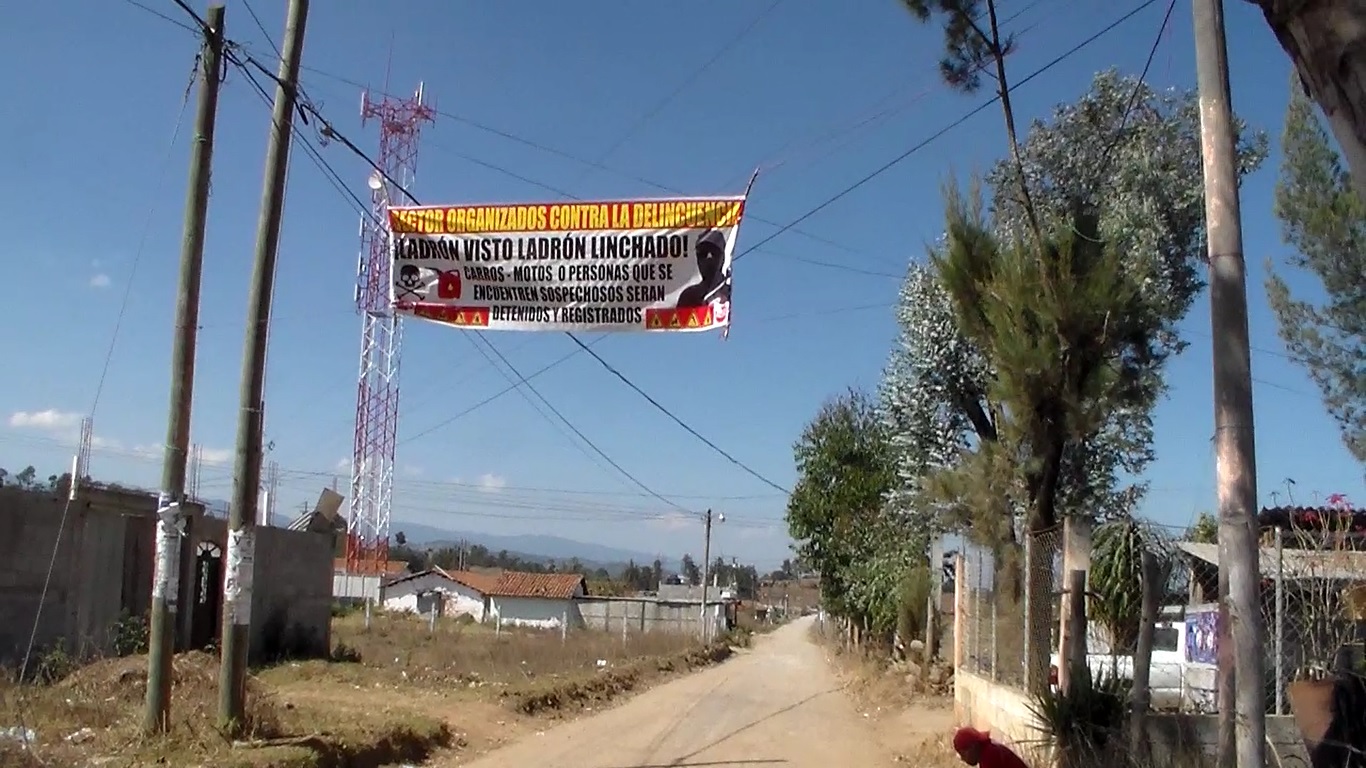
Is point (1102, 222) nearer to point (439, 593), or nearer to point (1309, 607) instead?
point (1309, 607)

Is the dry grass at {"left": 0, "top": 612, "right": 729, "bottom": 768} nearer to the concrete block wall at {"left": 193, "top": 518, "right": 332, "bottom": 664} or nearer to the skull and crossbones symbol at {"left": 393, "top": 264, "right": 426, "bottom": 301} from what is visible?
the concrete block wall at {"left": 193, "top": 518, "right": 332, "bottom": 664}

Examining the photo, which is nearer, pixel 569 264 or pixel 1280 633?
pixel 1280 633

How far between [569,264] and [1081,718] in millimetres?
5583

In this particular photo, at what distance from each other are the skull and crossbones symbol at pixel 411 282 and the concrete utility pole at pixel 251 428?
4.19 feet

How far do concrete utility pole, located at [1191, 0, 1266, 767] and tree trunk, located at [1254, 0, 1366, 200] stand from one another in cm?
408

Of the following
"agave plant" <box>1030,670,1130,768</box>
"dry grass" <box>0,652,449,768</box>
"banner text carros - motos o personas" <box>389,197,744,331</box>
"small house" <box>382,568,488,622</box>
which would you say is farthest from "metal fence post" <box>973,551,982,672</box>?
"small house" <box>382,568,488,622</box>

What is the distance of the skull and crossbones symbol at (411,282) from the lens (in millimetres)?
11070

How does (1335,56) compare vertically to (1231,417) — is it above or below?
above

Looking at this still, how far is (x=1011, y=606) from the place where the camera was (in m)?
13.0

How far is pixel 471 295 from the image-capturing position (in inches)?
432

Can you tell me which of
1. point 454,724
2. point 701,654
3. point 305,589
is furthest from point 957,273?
point 701,654

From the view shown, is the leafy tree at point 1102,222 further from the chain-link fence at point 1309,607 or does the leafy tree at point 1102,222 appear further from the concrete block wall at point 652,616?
the concrete block wall at point 652,616

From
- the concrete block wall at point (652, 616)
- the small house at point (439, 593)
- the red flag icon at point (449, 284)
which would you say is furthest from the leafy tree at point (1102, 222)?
the small house at point (439, 593)

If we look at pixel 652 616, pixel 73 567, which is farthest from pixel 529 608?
pixel 73 567
